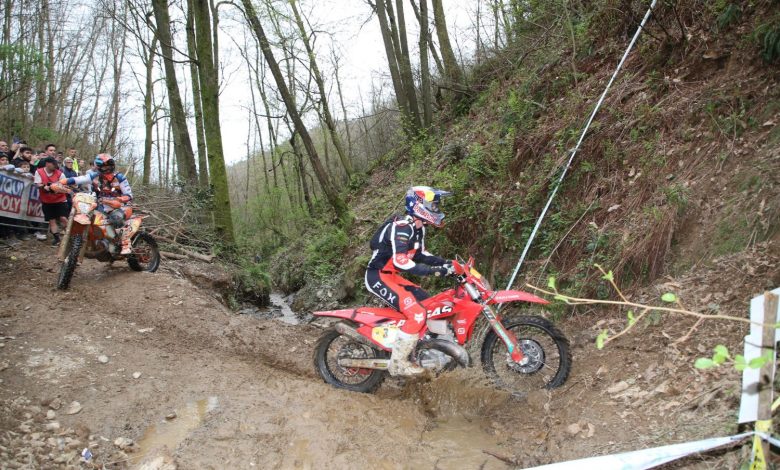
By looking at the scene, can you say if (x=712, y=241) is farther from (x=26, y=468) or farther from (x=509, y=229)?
(x=26, y=468)

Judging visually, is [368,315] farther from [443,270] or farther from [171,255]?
[171,255]

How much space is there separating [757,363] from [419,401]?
434 cm

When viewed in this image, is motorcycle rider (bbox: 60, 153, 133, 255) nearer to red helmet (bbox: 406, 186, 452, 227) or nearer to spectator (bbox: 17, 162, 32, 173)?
spectator (bbox: 17, 162, 32, 173)

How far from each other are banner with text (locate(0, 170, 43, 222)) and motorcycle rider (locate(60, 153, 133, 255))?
2795mm

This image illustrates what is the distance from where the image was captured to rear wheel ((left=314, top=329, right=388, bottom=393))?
5.93 metres

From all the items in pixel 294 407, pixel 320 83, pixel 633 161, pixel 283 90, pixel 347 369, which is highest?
pixel 320 83

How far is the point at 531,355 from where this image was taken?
524 cm

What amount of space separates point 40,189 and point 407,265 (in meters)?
9.22

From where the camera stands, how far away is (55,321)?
6699 millimetres

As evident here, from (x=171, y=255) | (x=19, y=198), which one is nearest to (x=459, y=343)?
(x=171, y=255)

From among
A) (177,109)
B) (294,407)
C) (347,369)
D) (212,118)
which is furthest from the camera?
(177,109)

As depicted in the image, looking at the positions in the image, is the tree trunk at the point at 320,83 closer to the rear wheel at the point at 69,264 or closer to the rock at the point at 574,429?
the rear wheel at the point at 69,264

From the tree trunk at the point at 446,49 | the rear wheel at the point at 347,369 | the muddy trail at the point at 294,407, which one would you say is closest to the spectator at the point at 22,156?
the muddy trail at the point at 294,407

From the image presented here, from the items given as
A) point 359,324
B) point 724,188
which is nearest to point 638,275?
point 724,188
